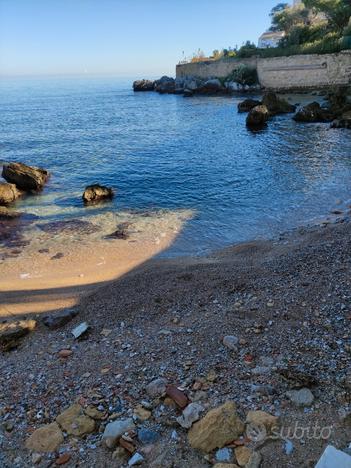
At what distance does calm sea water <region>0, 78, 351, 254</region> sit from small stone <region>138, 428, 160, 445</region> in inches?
293

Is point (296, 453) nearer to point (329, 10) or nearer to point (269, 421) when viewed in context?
point (269, 421)

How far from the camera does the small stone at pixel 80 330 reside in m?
6.88

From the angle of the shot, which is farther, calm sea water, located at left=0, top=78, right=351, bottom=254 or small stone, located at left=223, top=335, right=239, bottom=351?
calm sea water, located at left=0, top=78, right=351, bottom=254

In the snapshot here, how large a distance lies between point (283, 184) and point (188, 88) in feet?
172

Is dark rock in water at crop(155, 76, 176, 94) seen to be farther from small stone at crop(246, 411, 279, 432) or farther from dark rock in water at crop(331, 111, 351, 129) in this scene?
small stone at crop(246, 411, 279, 432)

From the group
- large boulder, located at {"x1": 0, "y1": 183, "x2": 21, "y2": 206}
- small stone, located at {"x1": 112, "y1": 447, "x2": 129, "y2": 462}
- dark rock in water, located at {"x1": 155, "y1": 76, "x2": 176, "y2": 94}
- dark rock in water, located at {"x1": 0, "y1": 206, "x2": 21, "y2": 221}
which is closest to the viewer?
small stone, located at {"x1": 112, "y1": 447, "x2": 129, "y2": 462}

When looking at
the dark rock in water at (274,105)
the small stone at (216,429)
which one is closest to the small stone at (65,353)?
the small stone at (216,429)

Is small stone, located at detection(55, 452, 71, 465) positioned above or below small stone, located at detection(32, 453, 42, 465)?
above

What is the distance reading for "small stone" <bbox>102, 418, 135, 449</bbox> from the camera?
4.31 metres

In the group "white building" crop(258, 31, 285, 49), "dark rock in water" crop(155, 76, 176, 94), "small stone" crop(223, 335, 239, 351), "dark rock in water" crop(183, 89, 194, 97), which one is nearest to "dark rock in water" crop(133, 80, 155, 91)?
"dark rock in water" crop(155, 76, 176, 94)

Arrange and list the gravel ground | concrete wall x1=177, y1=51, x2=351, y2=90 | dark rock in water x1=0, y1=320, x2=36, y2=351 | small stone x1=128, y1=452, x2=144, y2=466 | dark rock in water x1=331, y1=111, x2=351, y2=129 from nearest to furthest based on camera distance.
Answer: small stone x1=128, y1=452, x2=144, y2=466 → the gravel ground → dark rock in water x1=0, y1=320, x2=36, y2=351 → dark rock in water x1=331, y1=111, x2=351, y2=129 → concrete wall x1=177, y1=51, x2=351, y2=90

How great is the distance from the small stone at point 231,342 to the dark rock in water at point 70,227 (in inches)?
335

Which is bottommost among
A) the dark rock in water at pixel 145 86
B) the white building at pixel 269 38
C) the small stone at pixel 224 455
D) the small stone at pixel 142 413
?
the small stone at pixel 142 413

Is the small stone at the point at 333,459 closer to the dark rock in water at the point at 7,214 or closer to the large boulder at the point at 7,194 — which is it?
the dark rock in water at the point at 7,214
